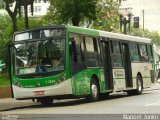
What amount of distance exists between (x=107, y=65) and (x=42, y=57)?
5051mm

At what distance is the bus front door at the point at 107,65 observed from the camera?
26094mm

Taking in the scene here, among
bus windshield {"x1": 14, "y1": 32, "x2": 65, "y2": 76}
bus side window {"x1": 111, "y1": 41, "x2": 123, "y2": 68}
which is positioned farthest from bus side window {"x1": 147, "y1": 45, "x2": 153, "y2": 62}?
bus windshield {"x1": 14, "y1": 32, "x2": 65, "y2": 76}

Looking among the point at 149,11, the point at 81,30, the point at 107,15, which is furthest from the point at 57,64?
the point at 149,11

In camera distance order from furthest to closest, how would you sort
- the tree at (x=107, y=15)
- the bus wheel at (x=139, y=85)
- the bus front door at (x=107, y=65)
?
the tree at (x=107, y=15) → the bus wheel at (x=139, y=85) → the bus front door at (x=107, y=65)

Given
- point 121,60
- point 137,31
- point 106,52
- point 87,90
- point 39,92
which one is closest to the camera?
point 39,92

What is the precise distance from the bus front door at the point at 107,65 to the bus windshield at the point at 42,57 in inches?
173

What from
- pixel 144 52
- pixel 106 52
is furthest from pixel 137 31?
pixel 106 52

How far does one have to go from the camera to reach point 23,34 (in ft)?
75.7

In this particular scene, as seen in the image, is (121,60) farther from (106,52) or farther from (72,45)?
(72,45)

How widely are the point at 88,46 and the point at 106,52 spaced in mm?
2332

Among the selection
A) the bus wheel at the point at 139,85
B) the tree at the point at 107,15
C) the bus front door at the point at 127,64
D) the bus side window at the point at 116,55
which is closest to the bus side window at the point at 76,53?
the bus side window at the point at 116,55

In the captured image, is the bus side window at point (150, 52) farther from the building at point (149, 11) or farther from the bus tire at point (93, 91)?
the building at point (149, 11)

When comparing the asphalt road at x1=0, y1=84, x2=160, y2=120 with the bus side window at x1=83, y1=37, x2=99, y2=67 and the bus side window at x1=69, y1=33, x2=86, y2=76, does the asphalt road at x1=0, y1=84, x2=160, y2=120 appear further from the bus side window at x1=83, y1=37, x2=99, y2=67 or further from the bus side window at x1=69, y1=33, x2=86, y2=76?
the bus side window at x1=83, y1=37, x2=99, y2=67

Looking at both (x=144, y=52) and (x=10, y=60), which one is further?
(x=144, y=52)
